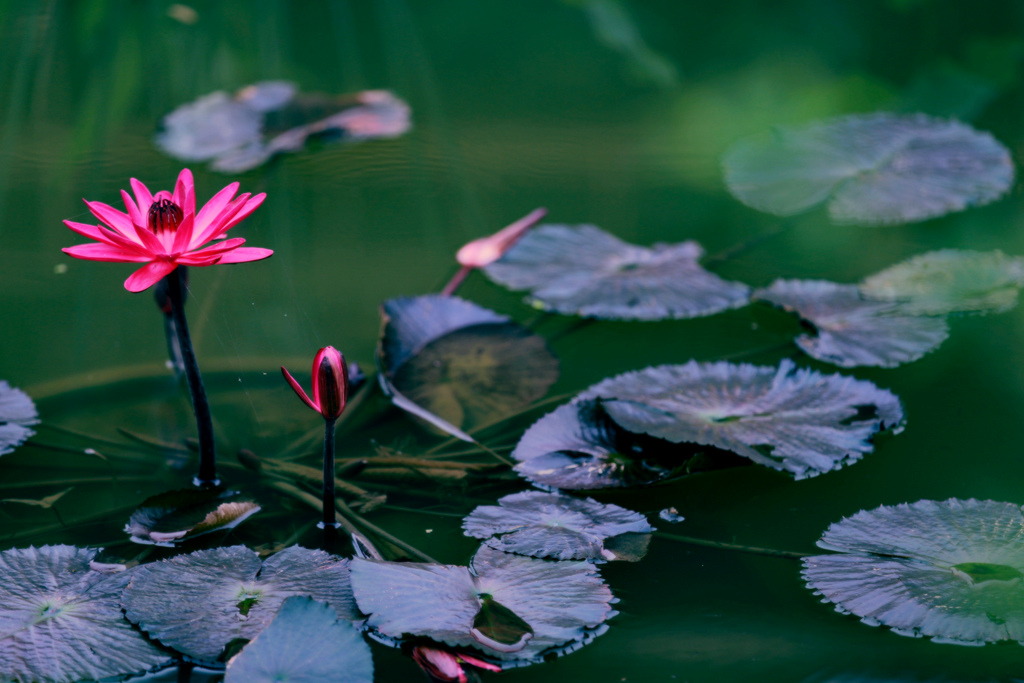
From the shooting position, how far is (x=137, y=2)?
225 cm

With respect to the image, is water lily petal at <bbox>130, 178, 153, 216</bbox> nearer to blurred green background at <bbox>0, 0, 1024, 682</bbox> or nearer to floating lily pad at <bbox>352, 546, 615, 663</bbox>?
blurred green background at <bbox>0, 0, 1024, 682</bbox>

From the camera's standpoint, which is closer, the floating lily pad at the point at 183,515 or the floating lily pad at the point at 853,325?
the floating lily pad at the point at 183,515

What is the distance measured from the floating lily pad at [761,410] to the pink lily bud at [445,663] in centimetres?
36

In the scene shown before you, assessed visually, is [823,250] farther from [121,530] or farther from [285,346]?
[121,530]

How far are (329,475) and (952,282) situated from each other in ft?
3.54

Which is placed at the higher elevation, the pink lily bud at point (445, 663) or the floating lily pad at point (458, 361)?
the floating lily pad at point (458, 361)

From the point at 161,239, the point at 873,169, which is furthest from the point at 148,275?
the point at 873,169

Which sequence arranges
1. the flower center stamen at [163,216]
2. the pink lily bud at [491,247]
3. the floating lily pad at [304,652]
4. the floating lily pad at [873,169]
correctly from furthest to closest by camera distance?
the floating lily pad at [873,169], the pink lily bud at [491,247], the flower center stamen at [163,216], the floating lily pad at [304,652]

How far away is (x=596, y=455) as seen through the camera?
1.02 meters

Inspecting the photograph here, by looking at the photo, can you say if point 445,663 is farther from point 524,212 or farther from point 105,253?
point 524,212

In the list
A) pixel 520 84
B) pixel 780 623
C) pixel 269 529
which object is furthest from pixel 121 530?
pixel 520 84

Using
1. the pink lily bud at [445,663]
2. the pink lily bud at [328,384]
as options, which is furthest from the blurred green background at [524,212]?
the pink lily bud at [328,384]

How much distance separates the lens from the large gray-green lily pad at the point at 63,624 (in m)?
0.77

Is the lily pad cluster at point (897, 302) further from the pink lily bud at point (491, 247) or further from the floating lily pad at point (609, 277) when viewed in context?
the pink lily bud at point (491, 247)
